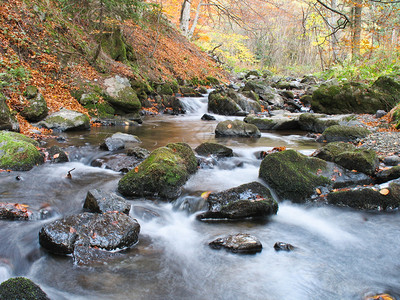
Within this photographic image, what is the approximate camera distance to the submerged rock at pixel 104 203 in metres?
4.02

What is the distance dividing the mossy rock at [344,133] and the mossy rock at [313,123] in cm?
134

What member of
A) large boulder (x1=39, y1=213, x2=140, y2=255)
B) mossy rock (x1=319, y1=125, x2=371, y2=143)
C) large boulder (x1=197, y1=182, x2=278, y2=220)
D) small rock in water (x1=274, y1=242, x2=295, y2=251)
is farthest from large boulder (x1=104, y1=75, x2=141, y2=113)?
small rock in water (x1=274, y1=242, x2=295, y2=251)

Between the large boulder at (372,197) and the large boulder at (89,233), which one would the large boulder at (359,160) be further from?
the large boulder at (89,233)

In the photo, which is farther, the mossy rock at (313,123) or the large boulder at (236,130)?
the mossy rock at (313,123)

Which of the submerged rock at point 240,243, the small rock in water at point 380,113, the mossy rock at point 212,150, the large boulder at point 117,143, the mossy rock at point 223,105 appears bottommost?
the submerged rock at point 240,243

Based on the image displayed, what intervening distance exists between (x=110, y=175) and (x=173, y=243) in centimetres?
249

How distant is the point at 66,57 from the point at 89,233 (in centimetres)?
994

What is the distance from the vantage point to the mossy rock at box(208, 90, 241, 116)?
14.2 meters

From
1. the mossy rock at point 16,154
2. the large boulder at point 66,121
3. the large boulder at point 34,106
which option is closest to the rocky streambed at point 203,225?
the mossy rock at point 16,154

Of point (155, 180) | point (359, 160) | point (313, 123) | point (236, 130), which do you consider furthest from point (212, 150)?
point (313, 123)

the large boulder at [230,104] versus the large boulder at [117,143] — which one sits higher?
the large boulder at [230,104]

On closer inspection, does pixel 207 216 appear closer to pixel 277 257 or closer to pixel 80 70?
pixel 277 257

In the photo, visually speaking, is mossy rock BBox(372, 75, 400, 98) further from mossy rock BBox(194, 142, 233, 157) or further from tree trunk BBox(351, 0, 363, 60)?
mossy rock BBox(194, 142, 233, 157)

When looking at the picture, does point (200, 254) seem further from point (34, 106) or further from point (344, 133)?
point (34, 106)
